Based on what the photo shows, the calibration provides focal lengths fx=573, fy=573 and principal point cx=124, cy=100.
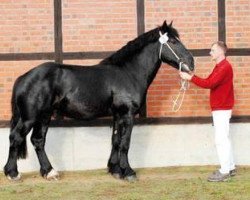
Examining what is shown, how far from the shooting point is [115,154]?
839 centimetres

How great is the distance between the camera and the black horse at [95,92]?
782 cm

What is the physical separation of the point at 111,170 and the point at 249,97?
2528 millimetres

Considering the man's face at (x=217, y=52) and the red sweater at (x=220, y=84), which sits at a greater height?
the man's face at (x=217, y=52)

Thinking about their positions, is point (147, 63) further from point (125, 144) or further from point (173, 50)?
point (125, 144)

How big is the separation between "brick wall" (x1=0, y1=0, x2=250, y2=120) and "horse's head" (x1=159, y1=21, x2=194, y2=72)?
0.91m

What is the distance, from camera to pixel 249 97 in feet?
29.9

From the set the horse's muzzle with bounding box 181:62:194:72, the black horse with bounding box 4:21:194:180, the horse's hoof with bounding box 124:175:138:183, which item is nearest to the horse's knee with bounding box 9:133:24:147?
the black horse with bounding box 4:21:194:180

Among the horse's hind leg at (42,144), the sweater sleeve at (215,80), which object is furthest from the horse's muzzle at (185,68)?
the horse's hind leg at (42,144)

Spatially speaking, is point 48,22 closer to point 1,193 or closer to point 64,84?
point 64,84

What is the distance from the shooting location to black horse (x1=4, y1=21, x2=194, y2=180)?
7.82 metres

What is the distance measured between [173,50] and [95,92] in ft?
4.11

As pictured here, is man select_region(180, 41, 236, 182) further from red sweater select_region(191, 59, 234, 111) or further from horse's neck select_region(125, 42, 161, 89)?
horse's neck select_region(125, 42, 161, 89)

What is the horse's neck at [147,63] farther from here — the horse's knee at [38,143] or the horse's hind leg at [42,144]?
the horse's knee at [38,143]

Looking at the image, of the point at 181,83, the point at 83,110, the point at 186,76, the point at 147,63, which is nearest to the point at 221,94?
the point at 186,76
